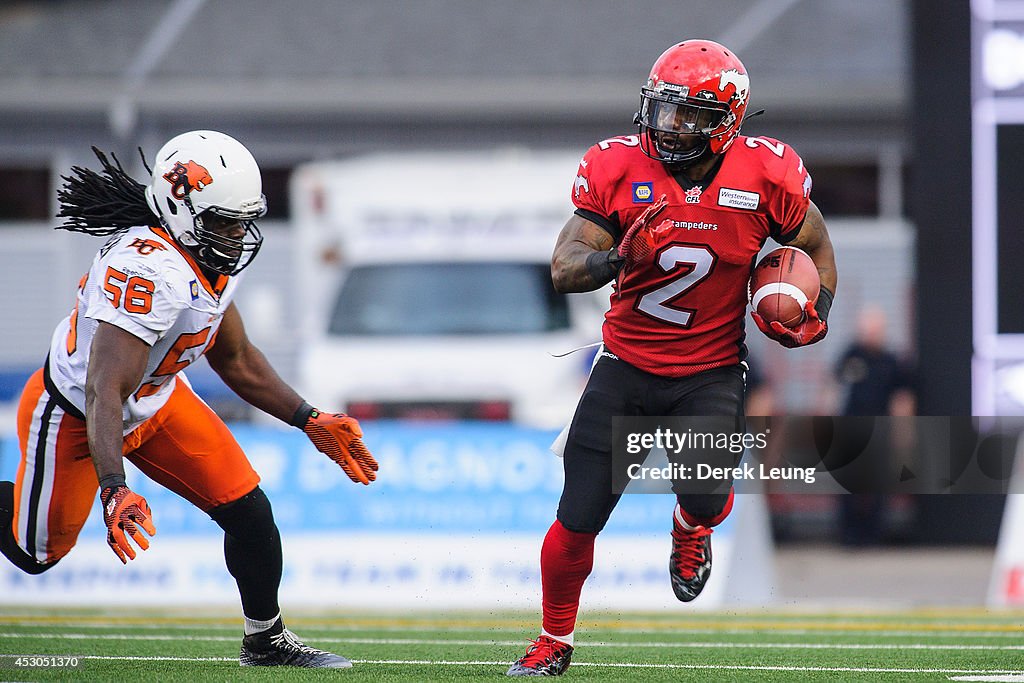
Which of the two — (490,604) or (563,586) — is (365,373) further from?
(563,586)

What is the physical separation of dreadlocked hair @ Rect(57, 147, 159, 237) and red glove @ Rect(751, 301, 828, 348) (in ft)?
6.86

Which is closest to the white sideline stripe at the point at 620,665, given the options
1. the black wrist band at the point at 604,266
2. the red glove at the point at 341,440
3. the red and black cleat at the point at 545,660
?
the red and black cleat at the point at 545,660

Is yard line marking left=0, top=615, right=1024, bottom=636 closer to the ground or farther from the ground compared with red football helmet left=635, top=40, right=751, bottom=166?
closer to the ground

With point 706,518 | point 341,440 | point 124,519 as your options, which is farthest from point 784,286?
point 124,519

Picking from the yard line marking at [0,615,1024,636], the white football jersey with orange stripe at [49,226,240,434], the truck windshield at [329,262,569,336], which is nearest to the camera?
the white football jersey with orange stripe at [49,226,240,434]

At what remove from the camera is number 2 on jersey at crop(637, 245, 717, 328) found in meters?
5.27

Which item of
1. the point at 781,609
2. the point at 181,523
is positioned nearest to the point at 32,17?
the point at 181,523

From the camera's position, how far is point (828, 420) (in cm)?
1138

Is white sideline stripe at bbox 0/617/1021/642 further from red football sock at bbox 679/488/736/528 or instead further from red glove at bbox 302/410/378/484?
red glove at bbox 302/410/378/484

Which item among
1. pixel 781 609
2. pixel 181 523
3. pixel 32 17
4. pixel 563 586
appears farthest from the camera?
pixel 32 17

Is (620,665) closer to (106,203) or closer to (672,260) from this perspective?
(672,260)

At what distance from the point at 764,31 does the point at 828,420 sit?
528cm

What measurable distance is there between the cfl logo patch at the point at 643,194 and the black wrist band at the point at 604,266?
34cm

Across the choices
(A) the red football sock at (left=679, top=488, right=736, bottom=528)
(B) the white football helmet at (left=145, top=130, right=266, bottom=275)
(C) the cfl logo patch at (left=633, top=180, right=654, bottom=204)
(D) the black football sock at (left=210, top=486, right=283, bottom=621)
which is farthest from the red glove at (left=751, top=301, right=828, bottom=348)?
(D) the black football sock at (left=210, top=486, right=283, bottom=621)
